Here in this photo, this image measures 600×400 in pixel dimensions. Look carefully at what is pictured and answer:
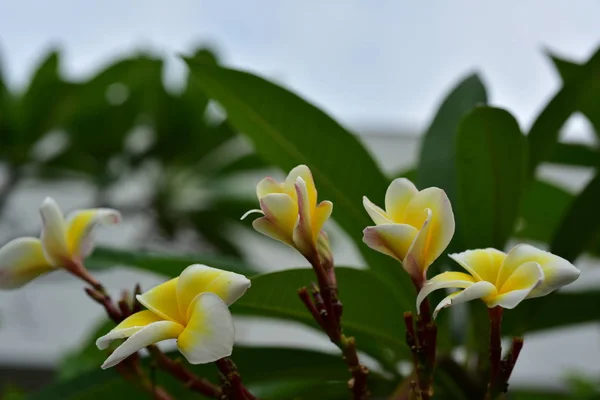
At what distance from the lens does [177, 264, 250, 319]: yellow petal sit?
0.87 ft

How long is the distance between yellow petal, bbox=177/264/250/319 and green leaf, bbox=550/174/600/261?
0.39 meters

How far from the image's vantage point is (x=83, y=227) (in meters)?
0.37

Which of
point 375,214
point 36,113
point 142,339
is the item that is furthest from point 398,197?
point 36,113

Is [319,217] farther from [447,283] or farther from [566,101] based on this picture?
[566,101]

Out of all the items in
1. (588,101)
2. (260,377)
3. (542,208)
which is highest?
→ (588,101)

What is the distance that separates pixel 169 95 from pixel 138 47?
30 cm

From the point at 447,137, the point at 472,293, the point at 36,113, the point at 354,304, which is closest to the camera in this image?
the point at 472,293

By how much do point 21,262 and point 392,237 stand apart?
0.69 feet

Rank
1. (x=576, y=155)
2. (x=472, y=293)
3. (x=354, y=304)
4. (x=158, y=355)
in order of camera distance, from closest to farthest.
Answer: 1. (x=472, y=293)
2. (x=158, y=355)
3. (x=354, y=304)
4. (x=576, y=155)

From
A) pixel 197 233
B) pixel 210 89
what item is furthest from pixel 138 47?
pixel 210 89

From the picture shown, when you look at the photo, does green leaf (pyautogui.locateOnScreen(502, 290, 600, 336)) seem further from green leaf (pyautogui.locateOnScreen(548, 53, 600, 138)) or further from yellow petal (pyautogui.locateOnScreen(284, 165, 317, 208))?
yellow petal (pyautogui.locateOnScreen(284, 165, 317, 208))

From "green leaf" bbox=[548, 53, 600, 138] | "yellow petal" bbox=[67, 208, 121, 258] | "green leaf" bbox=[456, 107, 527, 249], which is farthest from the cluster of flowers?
"green leaf" bbox=[548, 53, 600, 138]

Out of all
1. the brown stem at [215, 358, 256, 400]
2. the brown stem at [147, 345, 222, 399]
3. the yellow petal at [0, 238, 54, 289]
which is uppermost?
the yellow petal at [0, 238, 54, 289]

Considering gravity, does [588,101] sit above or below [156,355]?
above
